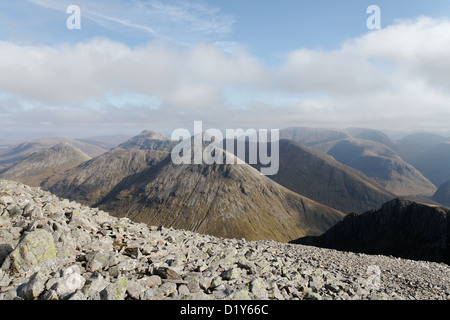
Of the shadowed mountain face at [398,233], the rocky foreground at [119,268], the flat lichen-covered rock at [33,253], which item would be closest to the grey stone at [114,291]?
the rocky foreground at [119,268]

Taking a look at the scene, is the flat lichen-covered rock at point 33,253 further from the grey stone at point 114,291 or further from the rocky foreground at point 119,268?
the grey stone at point 114,291

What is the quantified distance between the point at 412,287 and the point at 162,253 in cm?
2661

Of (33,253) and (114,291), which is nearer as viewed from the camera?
(114,291)

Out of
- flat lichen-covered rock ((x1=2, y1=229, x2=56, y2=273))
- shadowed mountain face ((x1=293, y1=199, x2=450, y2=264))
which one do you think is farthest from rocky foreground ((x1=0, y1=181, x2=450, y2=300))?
shadowed mountain face ((x1=293, y1=199, x2=450, y2=264))

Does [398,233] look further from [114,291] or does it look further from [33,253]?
[33,253]

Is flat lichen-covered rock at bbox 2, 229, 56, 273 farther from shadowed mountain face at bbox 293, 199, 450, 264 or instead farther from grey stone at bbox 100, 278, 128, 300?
shadowed mountain face at bbox 293, 199, 450, 264

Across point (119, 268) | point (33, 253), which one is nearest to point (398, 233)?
point (119, 268)

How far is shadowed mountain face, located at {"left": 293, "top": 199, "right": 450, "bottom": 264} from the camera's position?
95688mm

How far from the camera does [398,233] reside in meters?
112

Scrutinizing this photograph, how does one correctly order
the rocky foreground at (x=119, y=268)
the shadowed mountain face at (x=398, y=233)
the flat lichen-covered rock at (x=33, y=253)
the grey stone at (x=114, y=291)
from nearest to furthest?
the grey stone at (x=114, y=291)
the rocky foreground at (x=119, y=268)
the flat lichen-covered rock at (x=33, y=253)
the shadowed mountain face at (x=398, y=233)

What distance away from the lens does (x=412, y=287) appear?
25.6 m

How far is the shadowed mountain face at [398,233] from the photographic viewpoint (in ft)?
314
